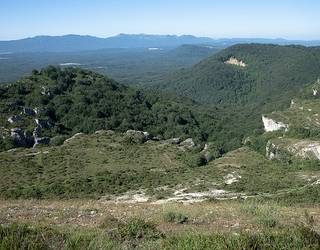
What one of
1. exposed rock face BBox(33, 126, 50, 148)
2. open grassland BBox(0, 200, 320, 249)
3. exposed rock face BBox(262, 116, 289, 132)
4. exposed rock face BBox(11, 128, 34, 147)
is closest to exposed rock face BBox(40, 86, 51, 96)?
exposed rock face BBox(33, 126, 50, 148)

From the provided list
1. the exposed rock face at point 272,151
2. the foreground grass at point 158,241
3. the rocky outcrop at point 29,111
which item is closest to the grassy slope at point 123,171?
the exposed rock face at point 272,151

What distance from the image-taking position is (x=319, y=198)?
141ft

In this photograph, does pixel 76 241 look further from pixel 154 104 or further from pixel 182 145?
pixel 154 104

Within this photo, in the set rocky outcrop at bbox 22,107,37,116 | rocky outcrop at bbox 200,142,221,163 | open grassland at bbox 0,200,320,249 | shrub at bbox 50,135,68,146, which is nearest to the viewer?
open grassland at bbox 0,200,320,249

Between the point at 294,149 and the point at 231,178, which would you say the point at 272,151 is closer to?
the point at 294,149

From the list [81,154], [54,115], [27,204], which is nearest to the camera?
[27,204]

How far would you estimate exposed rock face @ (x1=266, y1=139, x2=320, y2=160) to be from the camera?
76.7 metres

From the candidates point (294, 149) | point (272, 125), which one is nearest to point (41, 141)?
point (294, 149)

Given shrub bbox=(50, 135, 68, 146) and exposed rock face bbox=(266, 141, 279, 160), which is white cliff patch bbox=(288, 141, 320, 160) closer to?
exposed rock face bbox=(266, 141, 279, 160)

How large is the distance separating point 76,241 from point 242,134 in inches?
4800

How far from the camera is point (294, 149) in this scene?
80.5 meters

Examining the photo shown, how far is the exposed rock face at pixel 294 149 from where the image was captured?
252 ft

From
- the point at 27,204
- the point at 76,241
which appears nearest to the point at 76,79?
the point at 27,204

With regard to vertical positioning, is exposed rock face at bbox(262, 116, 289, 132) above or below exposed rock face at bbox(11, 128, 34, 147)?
below
